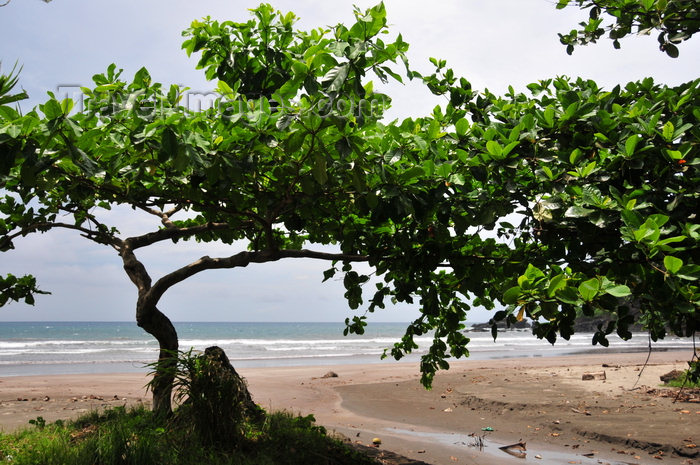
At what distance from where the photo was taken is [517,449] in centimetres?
672

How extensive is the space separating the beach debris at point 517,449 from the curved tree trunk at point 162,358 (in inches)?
166

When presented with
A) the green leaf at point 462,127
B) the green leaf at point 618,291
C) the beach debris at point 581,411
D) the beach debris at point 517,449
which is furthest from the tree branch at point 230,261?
the beach debris at point 581,411

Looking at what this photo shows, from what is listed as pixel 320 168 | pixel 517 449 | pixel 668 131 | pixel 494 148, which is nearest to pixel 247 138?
pixel 320 168

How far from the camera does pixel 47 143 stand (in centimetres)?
259

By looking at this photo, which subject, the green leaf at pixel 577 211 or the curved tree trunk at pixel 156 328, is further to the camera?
the curved tree trunk at pixel 156 328

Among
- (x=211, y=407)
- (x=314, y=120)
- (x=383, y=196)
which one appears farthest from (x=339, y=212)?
(x=211, y=407)

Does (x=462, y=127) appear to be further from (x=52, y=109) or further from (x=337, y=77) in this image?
(x=52, y=109)

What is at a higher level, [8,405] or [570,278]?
[570,278]

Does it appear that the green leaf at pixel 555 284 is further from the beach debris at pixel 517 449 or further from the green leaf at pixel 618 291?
the beach debris at pixel 517 449

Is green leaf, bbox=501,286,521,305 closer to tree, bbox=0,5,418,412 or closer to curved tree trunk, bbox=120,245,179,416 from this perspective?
tree, bbox=0,5,418,412

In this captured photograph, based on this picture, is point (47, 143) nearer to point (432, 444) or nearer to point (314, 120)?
point (314, 120)

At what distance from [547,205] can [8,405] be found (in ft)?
31.9

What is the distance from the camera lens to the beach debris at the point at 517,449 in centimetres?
639

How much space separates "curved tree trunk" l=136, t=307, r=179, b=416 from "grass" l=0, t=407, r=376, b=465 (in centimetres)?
19
